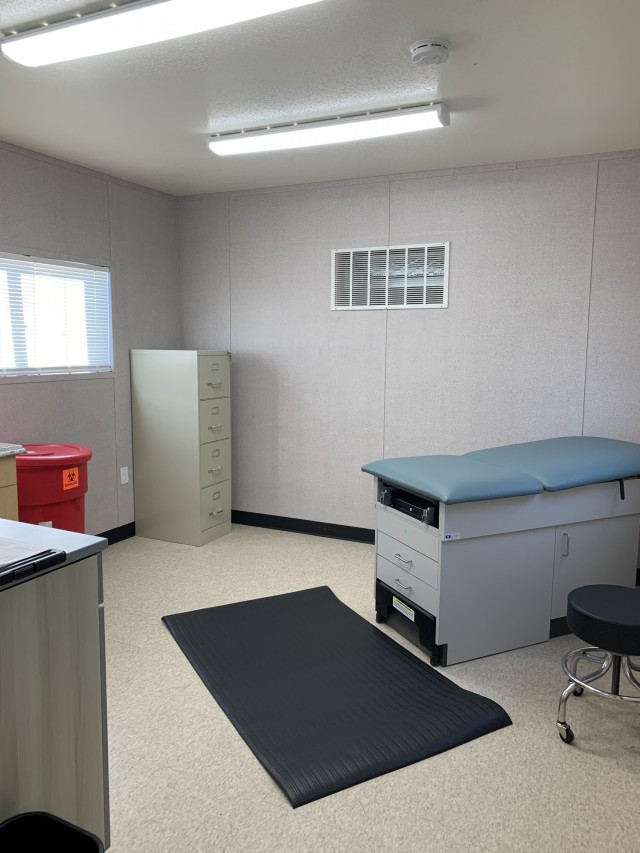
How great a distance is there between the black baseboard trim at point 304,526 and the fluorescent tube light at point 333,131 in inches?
103

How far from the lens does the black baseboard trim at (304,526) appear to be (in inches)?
184

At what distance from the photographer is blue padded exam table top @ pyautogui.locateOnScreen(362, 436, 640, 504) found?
275 centimetres

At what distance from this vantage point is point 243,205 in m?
4.80

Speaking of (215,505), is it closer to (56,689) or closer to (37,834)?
(56,689)

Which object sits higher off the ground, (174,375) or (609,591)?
(174,375)

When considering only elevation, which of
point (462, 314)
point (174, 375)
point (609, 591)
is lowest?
point (609, 591)

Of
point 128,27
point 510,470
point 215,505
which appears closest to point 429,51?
point 128,27

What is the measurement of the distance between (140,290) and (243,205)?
3.31ft

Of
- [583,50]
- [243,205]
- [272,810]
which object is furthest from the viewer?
[243,205]

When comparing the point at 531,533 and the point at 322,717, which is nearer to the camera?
the point at 322,717

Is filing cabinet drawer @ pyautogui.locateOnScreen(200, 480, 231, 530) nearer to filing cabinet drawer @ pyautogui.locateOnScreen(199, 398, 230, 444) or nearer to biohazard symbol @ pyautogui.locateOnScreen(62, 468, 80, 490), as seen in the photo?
filing cabinet drawer @ pyautogui.locateOnScreen(199, 398, 230, 444)

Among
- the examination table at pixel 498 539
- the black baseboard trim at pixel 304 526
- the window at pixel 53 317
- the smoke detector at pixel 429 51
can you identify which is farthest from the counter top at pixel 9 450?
the smoke detector at pixel 429 51

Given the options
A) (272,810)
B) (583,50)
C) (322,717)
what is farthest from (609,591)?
(583,50)

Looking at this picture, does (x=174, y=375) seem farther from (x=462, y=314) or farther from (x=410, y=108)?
(x=410, y=108)
